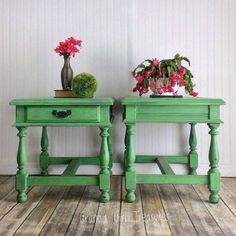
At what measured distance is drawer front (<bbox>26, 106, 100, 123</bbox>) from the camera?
6.32ft

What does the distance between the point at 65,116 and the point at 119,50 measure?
93 cm

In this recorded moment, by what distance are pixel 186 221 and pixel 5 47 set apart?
Result: 197 centimetres

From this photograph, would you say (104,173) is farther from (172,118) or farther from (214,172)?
(214,172)

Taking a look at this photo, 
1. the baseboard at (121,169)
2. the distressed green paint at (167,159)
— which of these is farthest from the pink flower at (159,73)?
the baseboard at (121,169)

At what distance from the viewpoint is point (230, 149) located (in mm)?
2584

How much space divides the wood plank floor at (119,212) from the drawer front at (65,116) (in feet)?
1.68

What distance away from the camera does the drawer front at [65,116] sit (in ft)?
6.32

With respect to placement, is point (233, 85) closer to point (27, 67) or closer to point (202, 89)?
point (202, 89)

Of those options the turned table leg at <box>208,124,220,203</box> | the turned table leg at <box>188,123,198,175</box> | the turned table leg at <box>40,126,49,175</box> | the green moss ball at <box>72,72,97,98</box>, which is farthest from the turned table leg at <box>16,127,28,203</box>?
the turned table leg at <box>188,123,198,175</box>

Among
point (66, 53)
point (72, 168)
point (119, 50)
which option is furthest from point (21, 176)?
point (119, 50)

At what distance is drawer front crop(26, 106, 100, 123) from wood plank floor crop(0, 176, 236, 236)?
1.68ft

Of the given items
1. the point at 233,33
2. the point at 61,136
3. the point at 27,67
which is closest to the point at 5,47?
the point at 27,67

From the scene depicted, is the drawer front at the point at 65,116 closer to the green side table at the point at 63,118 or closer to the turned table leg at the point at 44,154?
the green side table at the point at 63,118

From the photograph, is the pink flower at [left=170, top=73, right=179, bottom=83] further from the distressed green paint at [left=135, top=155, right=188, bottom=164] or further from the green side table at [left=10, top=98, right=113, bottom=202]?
the distressed green paint at [left=135, top=155, right=188, bottom=164]
